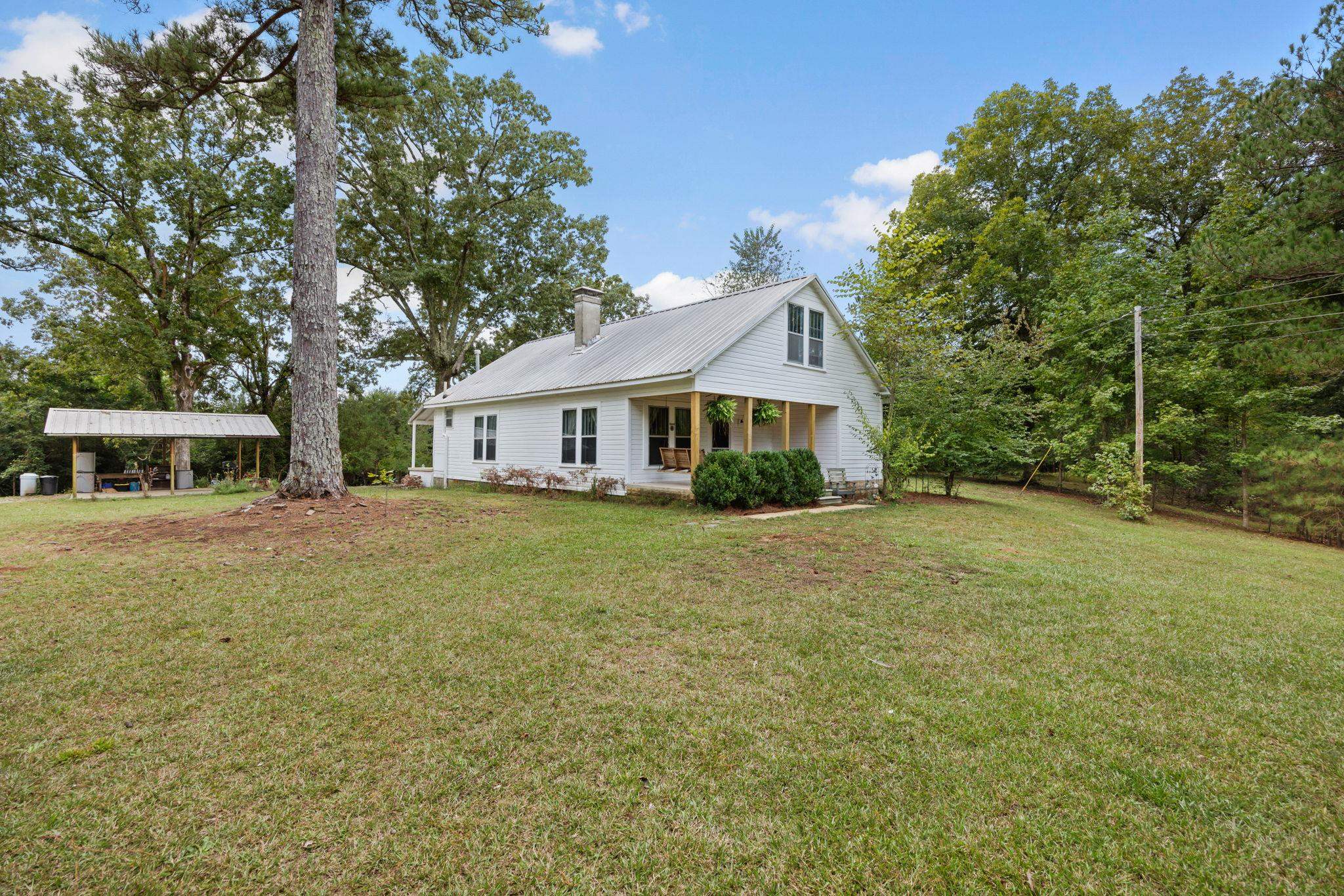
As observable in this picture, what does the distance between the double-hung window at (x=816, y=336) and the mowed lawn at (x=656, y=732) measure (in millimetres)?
9227

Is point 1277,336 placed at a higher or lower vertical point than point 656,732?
higher

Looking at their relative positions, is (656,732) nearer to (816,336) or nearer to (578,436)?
(578,436)

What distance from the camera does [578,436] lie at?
547 inches

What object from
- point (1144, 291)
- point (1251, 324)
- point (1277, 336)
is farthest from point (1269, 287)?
point (1144, 291)

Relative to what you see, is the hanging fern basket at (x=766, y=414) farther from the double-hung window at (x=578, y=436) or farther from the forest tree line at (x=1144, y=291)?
the double-hung window at (x=578, y=436)

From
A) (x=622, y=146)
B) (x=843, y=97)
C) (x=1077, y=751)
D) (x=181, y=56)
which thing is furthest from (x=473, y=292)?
(x=1077, y=751)

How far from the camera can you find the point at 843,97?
15.9 m

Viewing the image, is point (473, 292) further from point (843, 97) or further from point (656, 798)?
point (656, 798)

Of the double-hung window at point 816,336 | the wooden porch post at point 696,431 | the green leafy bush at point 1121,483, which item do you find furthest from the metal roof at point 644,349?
the green leafy bush at point 1121,483

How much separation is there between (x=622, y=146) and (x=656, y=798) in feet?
69.8

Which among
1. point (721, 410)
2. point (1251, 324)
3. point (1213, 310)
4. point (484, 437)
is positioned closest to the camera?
point (721, 410)

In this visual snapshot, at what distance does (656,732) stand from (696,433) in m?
8.81

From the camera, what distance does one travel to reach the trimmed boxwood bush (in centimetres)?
1052

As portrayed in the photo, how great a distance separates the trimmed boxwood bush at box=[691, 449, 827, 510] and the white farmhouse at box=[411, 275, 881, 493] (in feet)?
2.10
